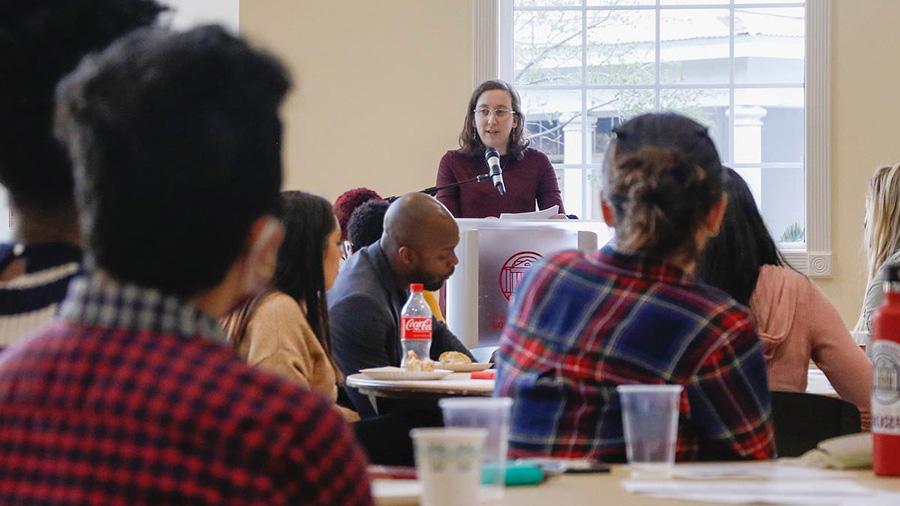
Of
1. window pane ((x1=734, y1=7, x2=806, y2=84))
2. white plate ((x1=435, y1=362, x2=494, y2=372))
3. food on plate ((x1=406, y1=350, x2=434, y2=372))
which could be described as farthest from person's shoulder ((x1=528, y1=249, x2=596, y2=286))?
window pane ((x1=734, y1=7, x2=806, y2=84))

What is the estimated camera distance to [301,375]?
2768 mm

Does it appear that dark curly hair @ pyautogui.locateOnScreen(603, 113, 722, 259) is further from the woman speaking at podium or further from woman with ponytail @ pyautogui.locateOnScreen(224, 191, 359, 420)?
the woman speaking at podium

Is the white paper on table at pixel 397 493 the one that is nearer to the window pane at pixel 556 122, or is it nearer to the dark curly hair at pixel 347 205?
the dark curly hair at pixel 347 205

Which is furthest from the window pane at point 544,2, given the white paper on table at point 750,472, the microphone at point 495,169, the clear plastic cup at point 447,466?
the clear plastic cup at point 447,466

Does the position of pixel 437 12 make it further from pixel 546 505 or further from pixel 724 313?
pixel 546 505

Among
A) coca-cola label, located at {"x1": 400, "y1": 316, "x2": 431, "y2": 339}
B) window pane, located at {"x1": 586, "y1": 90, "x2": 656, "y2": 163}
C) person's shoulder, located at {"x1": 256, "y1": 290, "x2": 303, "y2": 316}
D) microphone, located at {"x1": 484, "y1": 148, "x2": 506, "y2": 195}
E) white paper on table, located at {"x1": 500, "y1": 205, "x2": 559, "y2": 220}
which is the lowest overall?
coca-cola label, located at {"x1": 400, "y1": 316, "x2": 431, "y2": 339}

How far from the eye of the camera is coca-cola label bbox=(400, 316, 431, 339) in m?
3.92

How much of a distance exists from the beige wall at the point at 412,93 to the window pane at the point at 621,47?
80 centimetres

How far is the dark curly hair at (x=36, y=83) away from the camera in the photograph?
132 centimetres

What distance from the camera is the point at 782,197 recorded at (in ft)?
23.6

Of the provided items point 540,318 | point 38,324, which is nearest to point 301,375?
point 540,318

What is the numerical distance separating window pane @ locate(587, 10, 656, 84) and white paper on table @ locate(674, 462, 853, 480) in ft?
18.9

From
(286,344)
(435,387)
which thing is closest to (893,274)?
(286,344)

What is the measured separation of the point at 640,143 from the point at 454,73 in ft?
17.1
